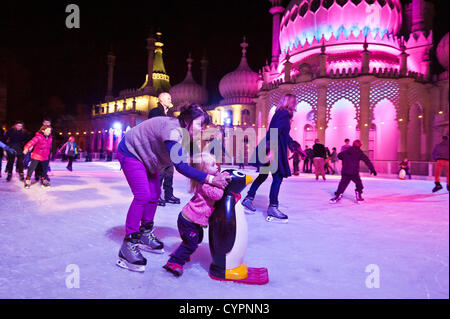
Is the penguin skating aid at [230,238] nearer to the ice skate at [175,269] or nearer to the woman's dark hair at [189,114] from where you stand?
the ice skate at [175,269]

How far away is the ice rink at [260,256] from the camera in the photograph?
1730 millimetres

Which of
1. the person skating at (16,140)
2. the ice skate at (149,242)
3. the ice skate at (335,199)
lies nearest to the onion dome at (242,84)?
the person skating at (16,140)

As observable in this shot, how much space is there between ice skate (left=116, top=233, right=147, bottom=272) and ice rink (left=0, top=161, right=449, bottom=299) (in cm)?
5

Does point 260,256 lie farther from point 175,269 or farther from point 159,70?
point 159,70

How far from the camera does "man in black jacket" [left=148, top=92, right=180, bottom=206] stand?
4031 millimetres

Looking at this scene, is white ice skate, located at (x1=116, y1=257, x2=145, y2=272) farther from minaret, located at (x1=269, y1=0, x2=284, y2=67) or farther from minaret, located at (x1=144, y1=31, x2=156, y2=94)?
minaret, located at (x1=144, y1=31, x2=156, y2=94)

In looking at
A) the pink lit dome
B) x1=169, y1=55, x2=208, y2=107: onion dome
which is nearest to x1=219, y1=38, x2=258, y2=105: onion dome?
x1=169, y1=55, x2=208, y2=107: onion dome

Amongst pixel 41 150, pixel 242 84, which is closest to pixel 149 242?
pixel 41 150

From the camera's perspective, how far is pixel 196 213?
6.85ft

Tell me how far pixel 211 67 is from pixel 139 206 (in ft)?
114

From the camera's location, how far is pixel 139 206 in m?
2.33
